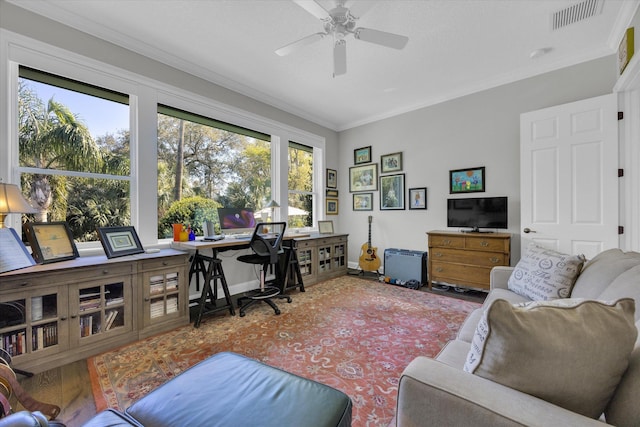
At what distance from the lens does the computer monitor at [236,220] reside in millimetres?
3223

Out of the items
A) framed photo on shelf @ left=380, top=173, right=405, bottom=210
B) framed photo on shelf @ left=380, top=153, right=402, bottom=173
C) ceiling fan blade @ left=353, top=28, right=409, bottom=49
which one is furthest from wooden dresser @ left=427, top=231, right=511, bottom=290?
ceiling fan blade @ left=353, top=28, right=409, bottom=49

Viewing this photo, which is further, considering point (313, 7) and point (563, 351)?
point (313, 7)

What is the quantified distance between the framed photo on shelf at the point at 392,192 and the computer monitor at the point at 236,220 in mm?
2313

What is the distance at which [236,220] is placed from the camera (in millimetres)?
3344

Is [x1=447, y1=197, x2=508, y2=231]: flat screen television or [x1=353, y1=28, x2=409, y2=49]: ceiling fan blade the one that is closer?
[x1=353, y1=28, x2=409, y2=49]: ceiling fan blade

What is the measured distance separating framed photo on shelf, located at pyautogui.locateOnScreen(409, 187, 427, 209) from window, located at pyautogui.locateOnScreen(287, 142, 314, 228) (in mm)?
1746

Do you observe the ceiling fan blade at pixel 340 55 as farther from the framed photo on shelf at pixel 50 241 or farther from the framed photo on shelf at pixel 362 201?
the framed photo on shelf at pixel 50 241

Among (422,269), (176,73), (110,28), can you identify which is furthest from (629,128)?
(110,28)

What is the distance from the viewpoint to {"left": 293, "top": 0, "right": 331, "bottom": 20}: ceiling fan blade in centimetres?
181

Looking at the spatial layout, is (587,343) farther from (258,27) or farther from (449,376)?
(258,27)

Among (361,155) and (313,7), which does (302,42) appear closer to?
(313,7)

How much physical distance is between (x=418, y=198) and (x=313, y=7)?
3069 millimetres

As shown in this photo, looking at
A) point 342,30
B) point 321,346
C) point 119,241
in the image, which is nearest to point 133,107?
point 119,241

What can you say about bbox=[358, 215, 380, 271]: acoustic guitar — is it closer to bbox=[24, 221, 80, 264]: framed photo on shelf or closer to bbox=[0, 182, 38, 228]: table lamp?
bbox=[24, 221, 80, 264]: framed photo on shelf
